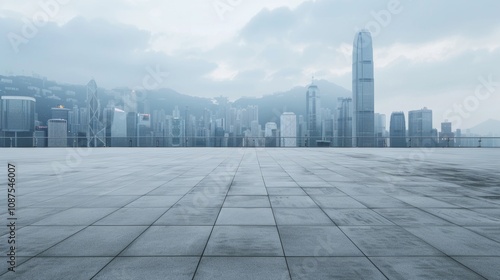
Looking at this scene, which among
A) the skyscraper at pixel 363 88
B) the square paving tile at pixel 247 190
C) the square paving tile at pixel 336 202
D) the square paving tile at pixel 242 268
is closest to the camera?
the square paving tile at pixel 242 268

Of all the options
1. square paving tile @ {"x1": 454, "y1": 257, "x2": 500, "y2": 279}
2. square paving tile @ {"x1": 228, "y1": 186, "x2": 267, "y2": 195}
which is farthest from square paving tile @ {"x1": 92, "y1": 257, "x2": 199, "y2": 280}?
square paving tile @ {"x1": 228, "y1": 186, "x2": 267, "y2": 195}

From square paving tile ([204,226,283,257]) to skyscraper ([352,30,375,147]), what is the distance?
6074 cm

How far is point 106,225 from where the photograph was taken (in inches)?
181

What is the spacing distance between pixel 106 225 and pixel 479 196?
25.1ft

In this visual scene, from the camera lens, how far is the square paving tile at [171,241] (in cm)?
354

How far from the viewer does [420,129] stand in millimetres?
44062

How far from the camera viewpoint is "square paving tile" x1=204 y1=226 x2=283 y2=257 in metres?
3.54

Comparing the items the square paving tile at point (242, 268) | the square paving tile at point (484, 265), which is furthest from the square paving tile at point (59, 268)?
the square paving tile at point (484, 265)

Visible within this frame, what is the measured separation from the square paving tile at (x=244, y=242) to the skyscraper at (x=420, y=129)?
39031mm

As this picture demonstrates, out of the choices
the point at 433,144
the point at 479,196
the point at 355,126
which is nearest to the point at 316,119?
the point at 355,126

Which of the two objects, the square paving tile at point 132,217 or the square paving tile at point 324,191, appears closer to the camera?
the square paving tile at point 132,217

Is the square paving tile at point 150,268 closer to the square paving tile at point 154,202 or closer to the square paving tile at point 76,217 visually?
the square paving tile at point 76,217

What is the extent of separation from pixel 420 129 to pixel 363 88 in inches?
1402

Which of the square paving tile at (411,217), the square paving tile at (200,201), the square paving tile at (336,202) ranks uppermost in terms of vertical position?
the square paving tile at (200,201)
